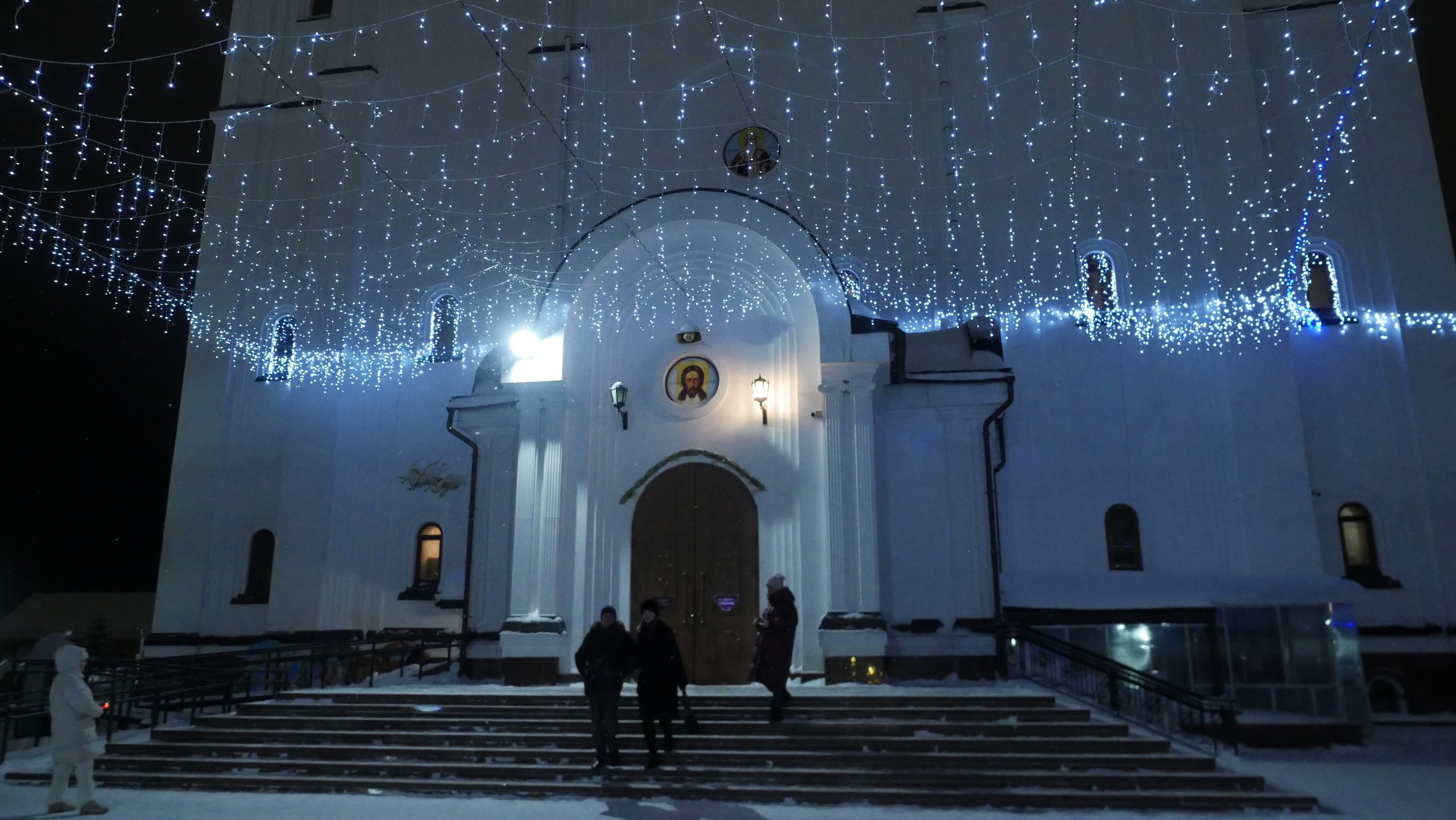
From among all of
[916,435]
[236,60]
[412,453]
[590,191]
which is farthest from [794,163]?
[236,60]

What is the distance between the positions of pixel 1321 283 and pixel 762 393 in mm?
9083

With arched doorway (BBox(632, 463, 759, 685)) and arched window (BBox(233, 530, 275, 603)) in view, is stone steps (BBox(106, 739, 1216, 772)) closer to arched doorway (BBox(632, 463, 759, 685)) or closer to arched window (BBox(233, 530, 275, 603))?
arched doorway (BBox(632, 463, 759, 685))

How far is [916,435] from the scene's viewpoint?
13.5m

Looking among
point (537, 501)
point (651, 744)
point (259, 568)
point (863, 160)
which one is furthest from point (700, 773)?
point (259, 568)

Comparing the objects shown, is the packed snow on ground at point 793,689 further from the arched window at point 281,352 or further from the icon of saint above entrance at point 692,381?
the arched window at point 281,352

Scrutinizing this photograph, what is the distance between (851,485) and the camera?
12.8 metres

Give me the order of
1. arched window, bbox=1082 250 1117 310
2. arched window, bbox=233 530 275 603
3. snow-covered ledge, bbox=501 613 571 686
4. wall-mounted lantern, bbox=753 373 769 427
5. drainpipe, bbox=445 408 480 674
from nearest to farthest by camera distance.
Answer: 1. snow-covered ledge, bbox=501 613 571 686
2. wall-mounted lantern, bbox=753 373 769 427
3. drainpipe, bbox=445 408 480 674
4. arched window, bbox=1082 250 1117 310
5. arched window, bbox=233 530 275 603

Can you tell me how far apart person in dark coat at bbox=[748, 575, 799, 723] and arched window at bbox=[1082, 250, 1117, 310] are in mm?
7758

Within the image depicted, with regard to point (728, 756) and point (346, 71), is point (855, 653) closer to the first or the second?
point (728, 756)

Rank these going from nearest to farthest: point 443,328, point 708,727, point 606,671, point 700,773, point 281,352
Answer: point 606,671, point 700,773, point 708,727, point 443,328, point 281,352

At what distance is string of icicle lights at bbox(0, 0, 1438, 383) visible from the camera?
1466 cm

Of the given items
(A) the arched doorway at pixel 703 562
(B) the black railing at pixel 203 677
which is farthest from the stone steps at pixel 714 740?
(A) the arched doorway at pixel 703 562

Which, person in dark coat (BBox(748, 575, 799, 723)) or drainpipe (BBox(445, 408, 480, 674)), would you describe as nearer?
person in dark coat (BBox(748, 575, 799, 723))

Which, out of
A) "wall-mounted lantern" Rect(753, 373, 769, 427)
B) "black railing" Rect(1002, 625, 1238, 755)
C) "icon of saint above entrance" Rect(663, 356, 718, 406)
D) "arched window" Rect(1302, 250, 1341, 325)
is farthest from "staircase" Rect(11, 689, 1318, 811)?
"arched window" Rect(1302, 250, 1341, 325)
